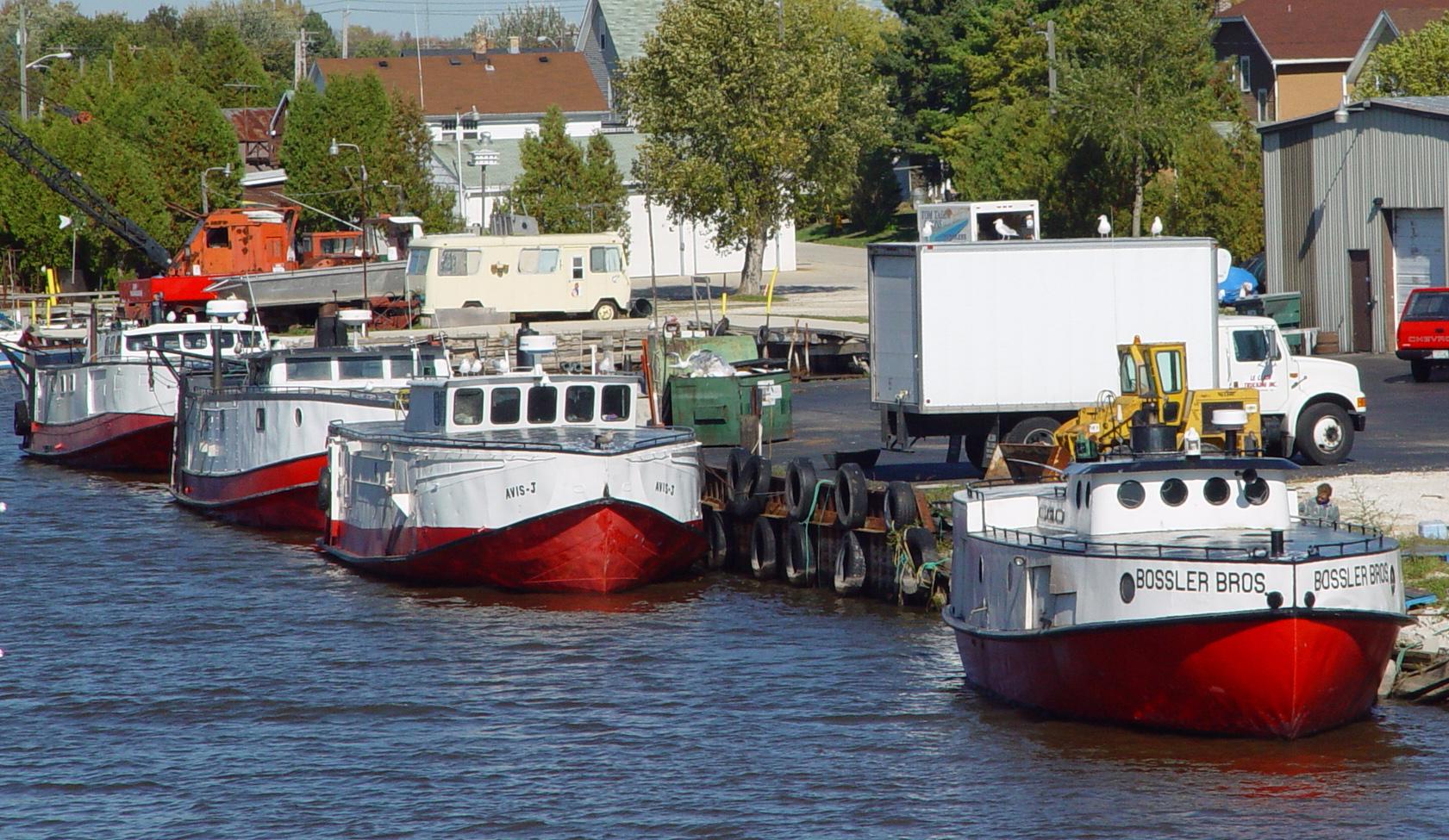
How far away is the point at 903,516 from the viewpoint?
76.7 feet

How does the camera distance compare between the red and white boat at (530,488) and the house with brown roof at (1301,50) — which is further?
the house with brown roof at (1301,50)

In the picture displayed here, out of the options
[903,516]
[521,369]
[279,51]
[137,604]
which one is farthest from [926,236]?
[279,51]

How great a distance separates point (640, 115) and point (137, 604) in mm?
42432

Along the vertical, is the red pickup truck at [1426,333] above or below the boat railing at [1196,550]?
above

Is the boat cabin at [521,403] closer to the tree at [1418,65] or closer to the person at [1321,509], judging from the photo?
the person at [1321,509]

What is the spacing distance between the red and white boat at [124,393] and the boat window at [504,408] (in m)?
14.0

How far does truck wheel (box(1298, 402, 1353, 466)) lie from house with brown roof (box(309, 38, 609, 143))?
6837 centimetres

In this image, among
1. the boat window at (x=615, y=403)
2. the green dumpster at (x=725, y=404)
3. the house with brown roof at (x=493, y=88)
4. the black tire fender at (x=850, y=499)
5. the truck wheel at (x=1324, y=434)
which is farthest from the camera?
the house with brown roof at (x=493, y=88)

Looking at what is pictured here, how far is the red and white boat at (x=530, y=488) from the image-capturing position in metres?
24.6

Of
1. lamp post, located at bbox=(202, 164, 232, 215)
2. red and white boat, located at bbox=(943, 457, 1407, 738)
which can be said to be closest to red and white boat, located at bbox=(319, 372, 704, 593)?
red and white boat, located at bbox=(943, 457, 1407, 738)

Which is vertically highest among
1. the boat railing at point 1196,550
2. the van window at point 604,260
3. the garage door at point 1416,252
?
the van window at point 604,260

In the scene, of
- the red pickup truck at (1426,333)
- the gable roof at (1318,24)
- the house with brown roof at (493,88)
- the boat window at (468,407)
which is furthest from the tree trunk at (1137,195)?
the house with brown roof at (493,88)

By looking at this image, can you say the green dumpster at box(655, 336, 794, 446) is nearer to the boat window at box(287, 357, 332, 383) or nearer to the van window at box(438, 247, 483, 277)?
the boat window at box(287, 357, 332, 383)

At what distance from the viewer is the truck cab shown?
29.5m
